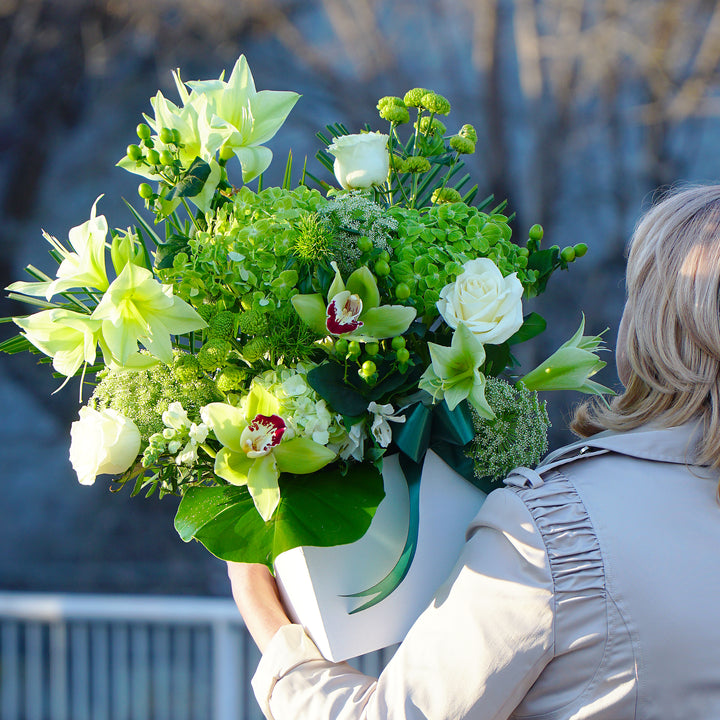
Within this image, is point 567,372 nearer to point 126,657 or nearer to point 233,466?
point 233,466

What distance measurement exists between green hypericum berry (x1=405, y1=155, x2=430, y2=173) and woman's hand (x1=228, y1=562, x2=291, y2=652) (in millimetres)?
588

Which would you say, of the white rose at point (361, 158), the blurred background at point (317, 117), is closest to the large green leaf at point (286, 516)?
the white rose at point (361, 158)

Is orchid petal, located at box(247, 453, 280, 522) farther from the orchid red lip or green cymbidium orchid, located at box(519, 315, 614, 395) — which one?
green cymbidium orchid, located at box(519, 315, 614, 395)

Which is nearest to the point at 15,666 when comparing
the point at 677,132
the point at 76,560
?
the point at 76,560

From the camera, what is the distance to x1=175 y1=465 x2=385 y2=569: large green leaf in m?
0.80

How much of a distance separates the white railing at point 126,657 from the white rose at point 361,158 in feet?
5.71

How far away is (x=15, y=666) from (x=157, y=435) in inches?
95.2

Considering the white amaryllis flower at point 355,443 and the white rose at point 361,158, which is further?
the white rose at point 361,158

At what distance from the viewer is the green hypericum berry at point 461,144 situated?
41.4 inches

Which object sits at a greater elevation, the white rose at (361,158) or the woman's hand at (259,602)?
the white rose at (361,158)

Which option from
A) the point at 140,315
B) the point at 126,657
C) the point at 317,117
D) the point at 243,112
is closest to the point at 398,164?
the point at 243,112

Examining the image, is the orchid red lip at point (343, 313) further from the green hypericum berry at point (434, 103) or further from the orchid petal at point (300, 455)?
the green hypericum berry at point (434, 103)

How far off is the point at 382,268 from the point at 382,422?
17 cm

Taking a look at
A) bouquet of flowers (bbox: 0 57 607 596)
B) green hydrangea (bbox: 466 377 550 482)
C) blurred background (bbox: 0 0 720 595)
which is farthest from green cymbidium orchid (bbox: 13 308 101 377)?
blurred background (bbox: 0 0 720 595)
